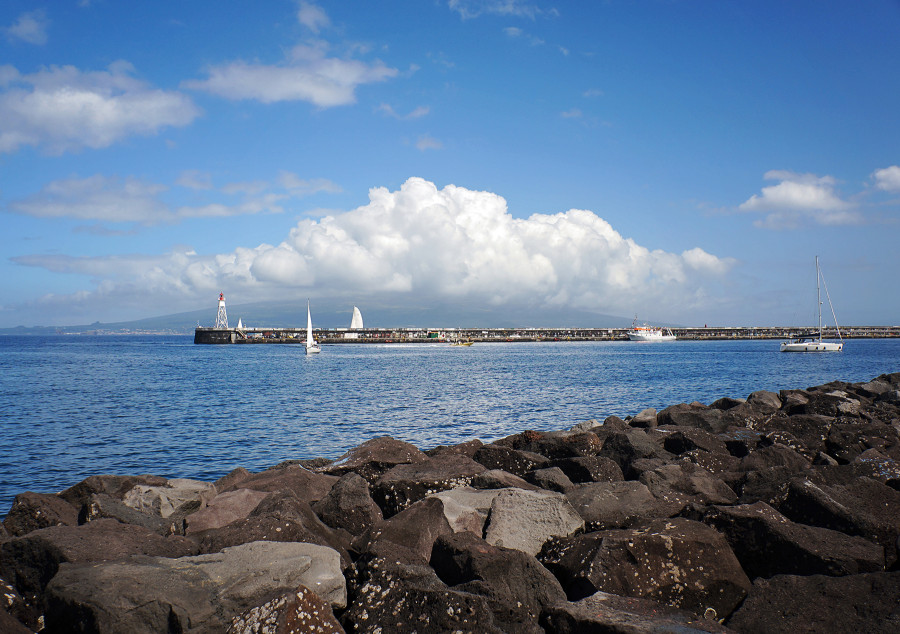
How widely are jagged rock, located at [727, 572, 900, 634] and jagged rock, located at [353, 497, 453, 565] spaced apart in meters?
2.50

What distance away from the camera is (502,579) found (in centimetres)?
464

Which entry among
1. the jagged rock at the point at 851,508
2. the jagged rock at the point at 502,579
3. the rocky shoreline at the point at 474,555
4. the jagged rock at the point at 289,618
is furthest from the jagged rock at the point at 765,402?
the jagged rock at the point at 289,618

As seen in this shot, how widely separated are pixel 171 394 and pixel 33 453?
53.4 feet

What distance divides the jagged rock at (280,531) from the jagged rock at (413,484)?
1.10 metres

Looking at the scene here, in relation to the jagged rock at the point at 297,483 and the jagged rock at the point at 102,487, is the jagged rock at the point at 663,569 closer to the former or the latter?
the jagged rock at the point at 297,483

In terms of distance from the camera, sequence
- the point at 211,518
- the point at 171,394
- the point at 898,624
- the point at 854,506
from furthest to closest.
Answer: the point at 171,394 < the point at 211,518 < the point at 854,506 < the point at 898,624

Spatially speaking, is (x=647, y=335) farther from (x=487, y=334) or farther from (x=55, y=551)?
(x=55, y=551)

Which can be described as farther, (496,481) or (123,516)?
(496,481)

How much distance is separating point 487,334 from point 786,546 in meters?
134

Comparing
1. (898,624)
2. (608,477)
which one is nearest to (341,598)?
(898,624)

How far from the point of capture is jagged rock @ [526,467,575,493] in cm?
763

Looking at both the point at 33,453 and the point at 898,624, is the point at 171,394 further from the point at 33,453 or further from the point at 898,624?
the point at 898,624

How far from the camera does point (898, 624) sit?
4.02 metres

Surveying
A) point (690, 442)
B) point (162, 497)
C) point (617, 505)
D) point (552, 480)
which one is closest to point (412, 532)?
point (617, 505)
